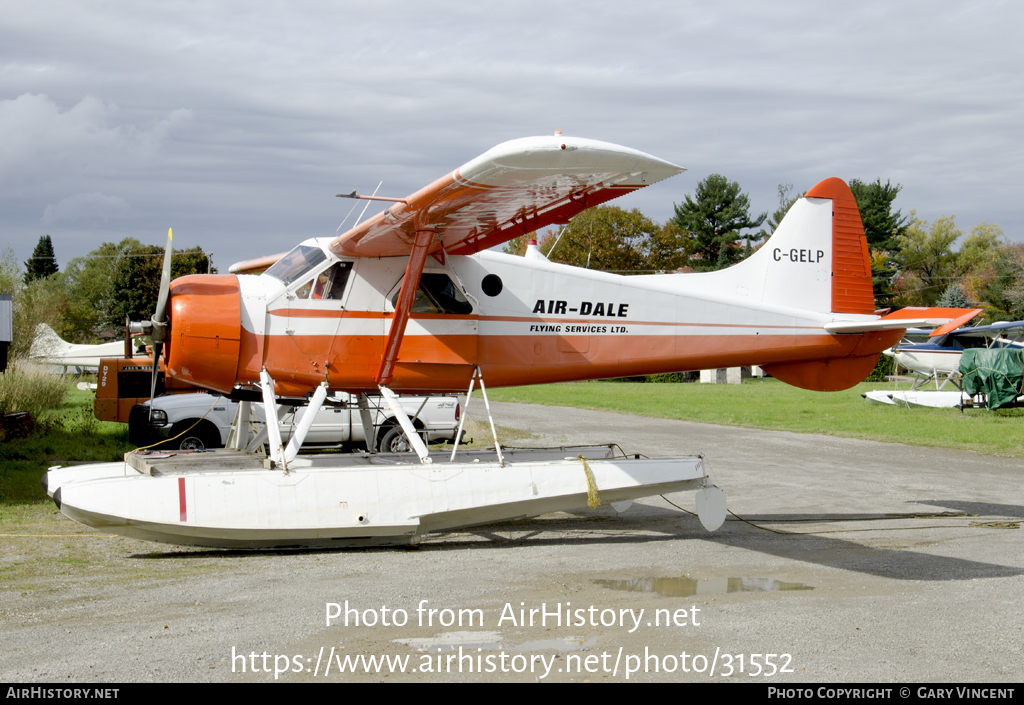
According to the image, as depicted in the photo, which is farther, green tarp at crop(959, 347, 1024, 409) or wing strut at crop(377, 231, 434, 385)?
green tarp at crop(959, 347, 1024, 409)

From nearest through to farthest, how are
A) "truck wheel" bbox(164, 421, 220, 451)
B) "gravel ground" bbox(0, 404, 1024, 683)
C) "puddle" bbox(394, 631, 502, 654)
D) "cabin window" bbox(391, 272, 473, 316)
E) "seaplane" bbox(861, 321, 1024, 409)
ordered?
"gravel ground" bbox(0, 404, 1024, 683)
"puddle" bbox(394, 631, 502, 654)
"cabin window" bbox(391, 272, 473, 316)
"truck wheel" bbox(164, 421, 220, 451)
"seaplane" bbox(861, 321, 1024, 409)

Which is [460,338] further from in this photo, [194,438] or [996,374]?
[996,374]

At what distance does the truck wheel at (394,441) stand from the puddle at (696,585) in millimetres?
8718

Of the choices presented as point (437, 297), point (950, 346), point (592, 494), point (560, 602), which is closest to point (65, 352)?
point (437, 297)

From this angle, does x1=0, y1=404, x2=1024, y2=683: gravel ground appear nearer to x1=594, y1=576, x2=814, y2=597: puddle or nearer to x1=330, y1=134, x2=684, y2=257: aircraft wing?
x1=594, y1=576, x2=814, y2=597: puddle

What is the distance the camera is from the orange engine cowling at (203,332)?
8516mm

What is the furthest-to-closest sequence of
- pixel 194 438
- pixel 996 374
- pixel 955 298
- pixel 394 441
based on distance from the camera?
pixel 955 298, pixel 996 374, pixel 394 441, pixel 194 438

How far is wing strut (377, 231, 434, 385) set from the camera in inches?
341

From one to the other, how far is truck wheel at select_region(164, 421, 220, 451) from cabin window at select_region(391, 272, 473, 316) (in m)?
7.71

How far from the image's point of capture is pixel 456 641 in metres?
5.25

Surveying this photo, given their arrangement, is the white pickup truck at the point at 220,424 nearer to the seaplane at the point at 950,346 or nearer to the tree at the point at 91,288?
the seaplane at the point at 950,346

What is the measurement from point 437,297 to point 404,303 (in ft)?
2.28

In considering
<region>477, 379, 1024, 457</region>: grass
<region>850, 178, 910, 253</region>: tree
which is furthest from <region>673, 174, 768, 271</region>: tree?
<region>477, 379, 1024, 457</region>: grass

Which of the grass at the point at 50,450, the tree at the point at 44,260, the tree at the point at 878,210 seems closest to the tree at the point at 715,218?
the tree at the point at 878,210
